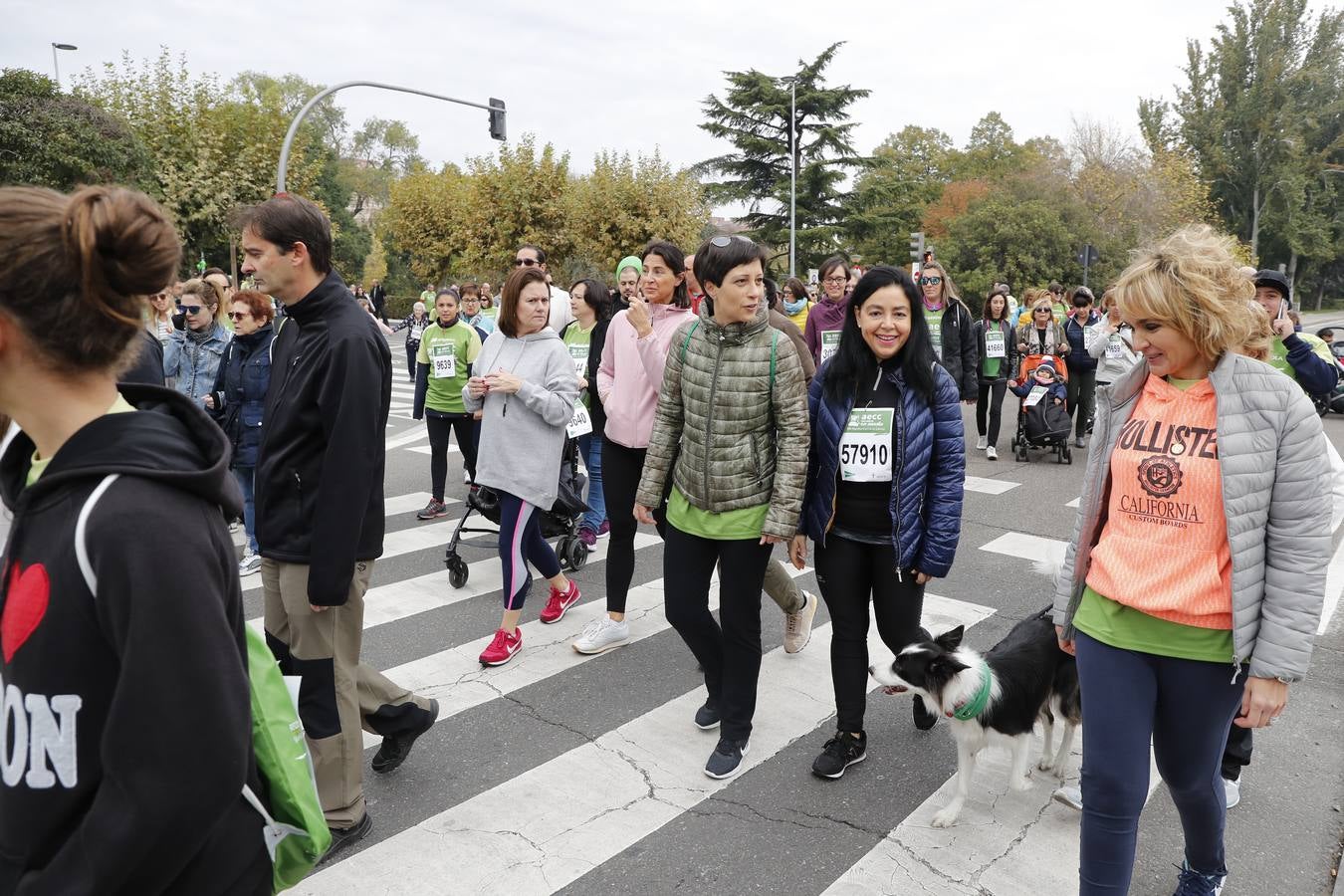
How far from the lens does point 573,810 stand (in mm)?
3602

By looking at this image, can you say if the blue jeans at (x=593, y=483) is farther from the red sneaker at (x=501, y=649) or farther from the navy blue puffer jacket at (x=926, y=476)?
the navy blue puffer jacket at (x=926, y=476)

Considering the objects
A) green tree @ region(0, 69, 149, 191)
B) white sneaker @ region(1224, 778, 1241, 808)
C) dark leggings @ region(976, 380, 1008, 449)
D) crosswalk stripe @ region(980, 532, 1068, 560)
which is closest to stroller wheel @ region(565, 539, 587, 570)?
crosswalk stripe @ region(980, 532, 1068, 560)

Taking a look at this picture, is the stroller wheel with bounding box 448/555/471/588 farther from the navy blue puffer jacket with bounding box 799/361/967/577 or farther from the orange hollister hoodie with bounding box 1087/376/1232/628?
the orange hollister hoodie with bounding box 1087/376/1232/628

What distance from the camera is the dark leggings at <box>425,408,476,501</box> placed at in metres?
7.98

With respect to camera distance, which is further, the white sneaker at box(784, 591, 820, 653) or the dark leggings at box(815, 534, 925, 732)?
the white sneaker at box(784, 591, 820, 653)

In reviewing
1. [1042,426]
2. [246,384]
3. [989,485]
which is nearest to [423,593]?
[246,384]

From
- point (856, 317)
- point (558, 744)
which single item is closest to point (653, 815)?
point (558, 744)

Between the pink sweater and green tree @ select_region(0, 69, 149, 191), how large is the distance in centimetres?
2663

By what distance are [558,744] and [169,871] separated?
2.95m

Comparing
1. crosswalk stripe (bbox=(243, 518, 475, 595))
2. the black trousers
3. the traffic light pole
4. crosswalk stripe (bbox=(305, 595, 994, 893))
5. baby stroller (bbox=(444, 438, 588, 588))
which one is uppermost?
the traffic light pole

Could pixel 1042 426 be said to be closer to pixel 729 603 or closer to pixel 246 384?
pixel 729 603

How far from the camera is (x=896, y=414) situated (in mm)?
3627

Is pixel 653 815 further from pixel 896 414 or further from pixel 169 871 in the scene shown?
pixel 169 871

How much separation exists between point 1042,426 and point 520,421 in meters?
7.76
